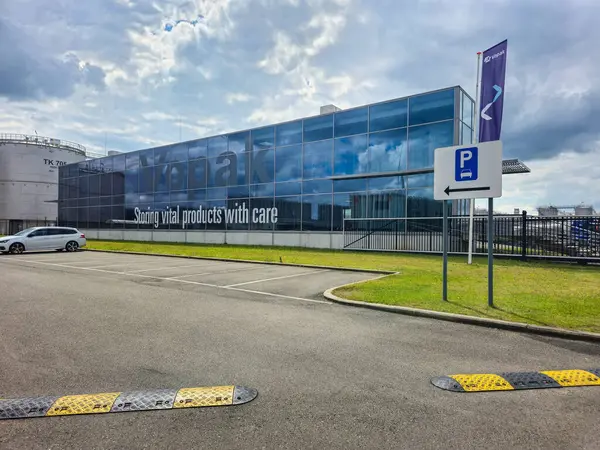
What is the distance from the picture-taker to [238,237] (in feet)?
99.8

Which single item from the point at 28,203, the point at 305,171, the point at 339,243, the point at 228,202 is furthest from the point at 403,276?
the point at 28,203

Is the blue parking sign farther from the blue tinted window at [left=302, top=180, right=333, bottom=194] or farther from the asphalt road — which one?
the blue tinted window at [left=302, top=180, right=333, bottom=194]

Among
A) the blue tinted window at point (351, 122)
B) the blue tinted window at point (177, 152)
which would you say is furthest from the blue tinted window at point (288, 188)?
the blue tinted window at point (177, 152)

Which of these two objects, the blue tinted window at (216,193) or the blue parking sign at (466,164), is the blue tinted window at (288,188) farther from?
the blue parking sign at (466,164)

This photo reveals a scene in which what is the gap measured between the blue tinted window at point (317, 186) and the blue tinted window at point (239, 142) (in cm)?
670

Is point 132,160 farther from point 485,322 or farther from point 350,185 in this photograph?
point 485,322

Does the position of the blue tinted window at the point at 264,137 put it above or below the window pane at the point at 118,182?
above

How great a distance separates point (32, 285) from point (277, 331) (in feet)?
26.7

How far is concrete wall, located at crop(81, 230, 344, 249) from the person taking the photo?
2548 centimetres

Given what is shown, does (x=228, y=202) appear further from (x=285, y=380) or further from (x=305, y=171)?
(x=285, y=380)

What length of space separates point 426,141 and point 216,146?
1787cm

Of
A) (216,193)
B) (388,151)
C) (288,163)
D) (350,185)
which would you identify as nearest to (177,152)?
(216,193)

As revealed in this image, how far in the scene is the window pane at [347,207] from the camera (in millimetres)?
23984

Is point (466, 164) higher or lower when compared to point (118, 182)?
lower
